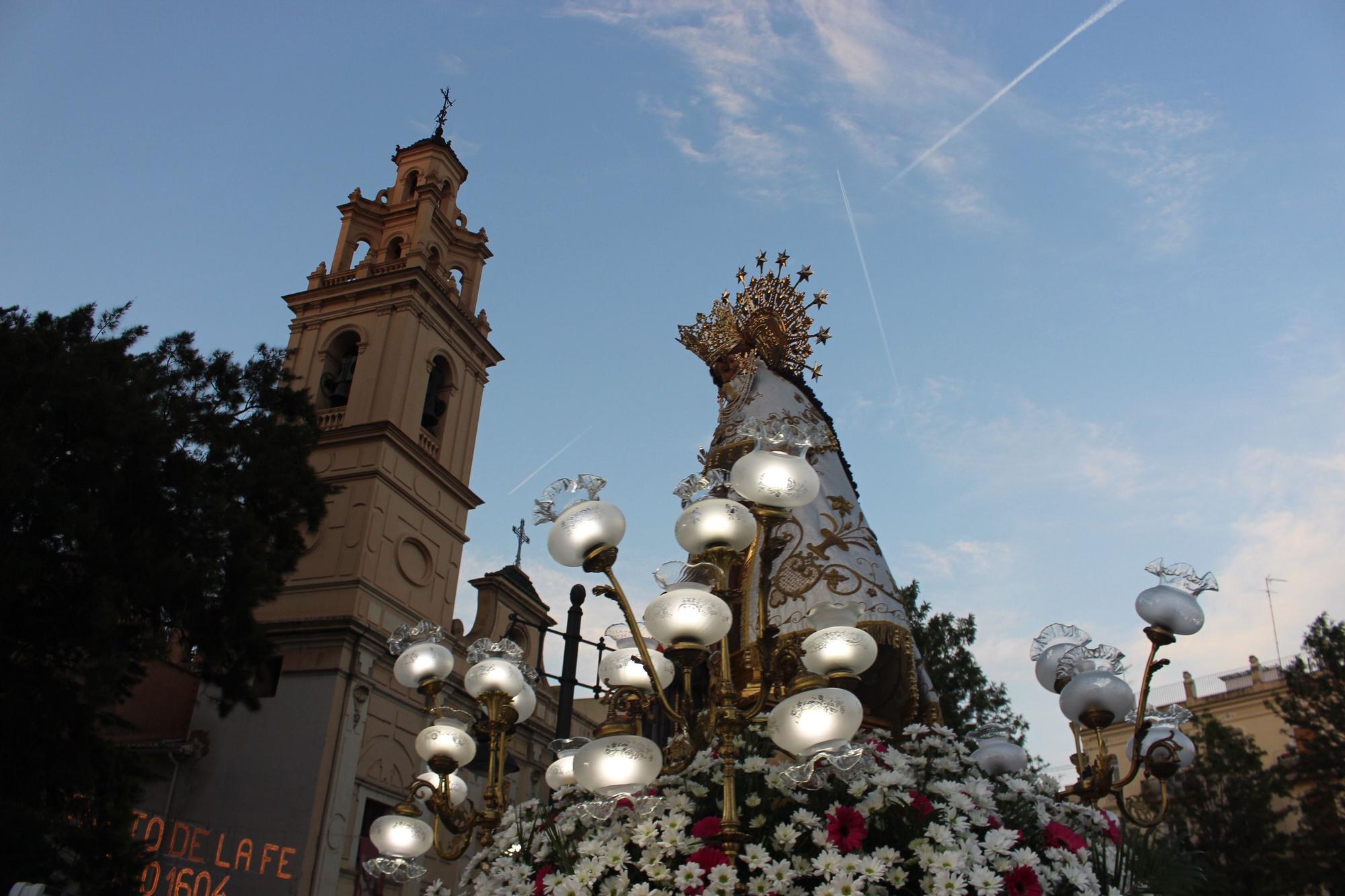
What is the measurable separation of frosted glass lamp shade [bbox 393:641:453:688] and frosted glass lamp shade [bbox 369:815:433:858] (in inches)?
31.3

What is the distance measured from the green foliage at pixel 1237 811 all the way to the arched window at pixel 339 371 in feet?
64.5

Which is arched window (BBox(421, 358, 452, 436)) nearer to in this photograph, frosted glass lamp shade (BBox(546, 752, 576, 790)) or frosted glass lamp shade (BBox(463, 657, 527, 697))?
frosted glass lamp shade (BBox(463, 657, 527, 697))

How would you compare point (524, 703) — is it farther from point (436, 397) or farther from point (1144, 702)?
point (436, 397)

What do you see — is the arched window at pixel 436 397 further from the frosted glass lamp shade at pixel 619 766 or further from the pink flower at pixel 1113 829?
the pink flower at pixel 1113 829

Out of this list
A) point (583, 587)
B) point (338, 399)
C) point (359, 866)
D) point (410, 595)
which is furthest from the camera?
point (338, 399)

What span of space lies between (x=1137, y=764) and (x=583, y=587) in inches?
238

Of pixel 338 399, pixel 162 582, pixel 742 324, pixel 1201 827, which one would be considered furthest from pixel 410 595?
pixel 1201 827

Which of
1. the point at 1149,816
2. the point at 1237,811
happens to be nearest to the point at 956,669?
the point at 1237,811

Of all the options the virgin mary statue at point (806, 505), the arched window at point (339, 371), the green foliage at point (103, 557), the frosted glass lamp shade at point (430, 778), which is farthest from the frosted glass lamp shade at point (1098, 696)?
the arched window at point (339, 371)

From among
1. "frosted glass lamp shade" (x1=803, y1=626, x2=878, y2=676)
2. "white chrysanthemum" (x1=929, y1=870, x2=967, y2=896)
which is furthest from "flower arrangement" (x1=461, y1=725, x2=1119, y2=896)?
"frosted glass lamp shade" (x1=803, y1=626, x2=878, y2=676)

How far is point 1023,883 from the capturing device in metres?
3.77

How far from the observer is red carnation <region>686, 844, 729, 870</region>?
393 centimetres

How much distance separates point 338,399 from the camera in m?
23.5

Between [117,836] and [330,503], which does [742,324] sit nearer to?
[117,836]
